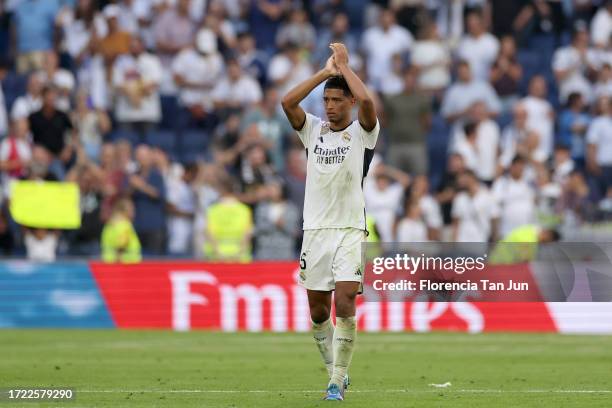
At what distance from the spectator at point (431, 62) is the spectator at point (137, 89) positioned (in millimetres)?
4659

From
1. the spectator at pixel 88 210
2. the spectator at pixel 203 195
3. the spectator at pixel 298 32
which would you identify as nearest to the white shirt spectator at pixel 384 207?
the spectator at pixel 203 195

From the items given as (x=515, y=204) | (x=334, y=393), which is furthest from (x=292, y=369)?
(x=515, y=204)

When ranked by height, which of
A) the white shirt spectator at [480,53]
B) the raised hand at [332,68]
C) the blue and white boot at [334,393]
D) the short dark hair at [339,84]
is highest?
the raised hand at [332,68]

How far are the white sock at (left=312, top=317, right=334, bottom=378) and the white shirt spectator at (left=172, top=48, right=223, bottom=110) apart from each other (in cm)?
1413

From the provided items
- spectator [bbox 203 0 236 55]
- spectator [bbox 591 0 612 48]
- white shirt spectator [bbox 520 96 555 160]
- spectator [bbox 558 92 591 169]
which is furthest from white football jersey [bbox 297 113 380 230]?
spectator [bbox 591 0 612 48]

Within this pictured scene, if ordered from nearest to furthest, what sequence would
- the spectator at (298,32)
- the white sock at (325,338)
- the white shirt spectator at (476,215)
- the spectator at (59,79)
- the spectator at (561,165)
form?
the white sock at (325,338) → the white shirt spectator at (476,215) → the spectator at (561,165) → the spectator at (59,79) → the spectator at (298,32)

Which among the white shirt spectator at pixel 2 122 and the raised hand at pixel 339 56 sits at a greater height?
the raised hand at pixel 339 56

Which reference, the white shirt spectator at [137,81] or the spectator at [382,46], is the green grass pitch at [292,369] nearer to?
the white shirt spectator at [137,81]

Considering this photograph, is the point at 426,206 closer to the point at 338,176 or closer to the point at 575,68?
the point at 575,68

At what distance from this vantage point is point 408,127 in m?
23.8

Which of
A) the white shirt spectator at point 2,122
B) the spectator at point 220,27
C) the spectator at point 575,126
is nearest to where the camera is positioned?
the white shirt spectator at point 2,122

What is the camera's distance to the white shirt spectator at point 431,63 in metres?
25.1

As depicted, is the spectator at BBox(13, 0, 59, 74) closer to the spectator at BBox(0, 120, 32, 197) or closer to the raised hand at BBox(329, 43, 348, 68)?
the spectator at BBox(0, 120, 32, 197)

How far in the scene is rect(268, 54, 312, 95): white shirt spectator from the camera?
978 inches
